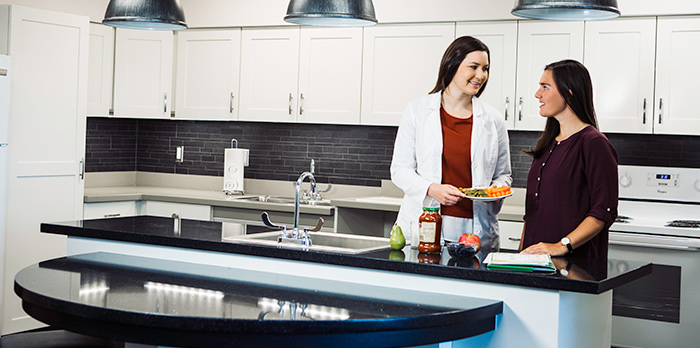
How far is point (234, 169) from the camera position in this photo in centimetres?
587

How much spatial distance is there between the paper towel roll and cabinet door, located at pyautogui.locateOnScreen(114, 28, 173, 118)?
0.58m

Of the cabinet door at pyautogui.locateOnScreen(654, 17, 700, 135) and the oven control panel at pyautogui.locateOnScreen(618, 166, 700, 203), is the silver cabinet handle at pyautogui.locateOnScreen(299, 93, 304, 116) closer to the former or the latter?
the oven control panel at pyautogui.locateOnScreen(618, 166, 700, 203)

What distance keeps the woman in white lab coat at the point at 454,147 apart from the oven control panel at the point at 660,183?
6.08 ft

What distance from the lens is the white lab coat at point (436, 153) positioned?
3.23 meters

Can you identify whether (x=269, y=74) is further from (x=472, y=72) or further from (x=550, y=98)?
(x=550, y=98)

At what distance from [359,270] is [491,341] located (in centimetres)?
49

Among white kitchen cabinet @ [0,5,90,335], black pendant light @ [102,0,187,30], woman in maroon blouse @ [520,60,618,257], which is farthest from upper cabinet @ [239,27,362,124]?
woman in maroon blouse @ [520,60,618,257]

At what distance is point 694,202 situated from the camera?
471 cm

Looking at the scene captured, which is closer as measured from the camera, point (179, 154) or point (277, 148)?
point (277, 148)

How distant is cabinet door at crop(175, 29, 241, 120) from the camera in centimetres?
572

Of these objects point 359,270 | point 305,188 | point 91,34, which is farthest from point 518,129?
point 91,34

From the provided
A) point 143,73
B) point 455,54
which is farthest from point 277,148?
point 455,54

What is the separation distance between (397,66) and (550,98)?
232 centimetres

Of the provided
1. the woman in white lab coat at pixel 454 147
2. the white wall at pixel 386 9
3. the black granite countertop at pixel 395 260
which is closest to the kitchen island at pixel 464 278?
the black granite countertop at pixel 395 260
